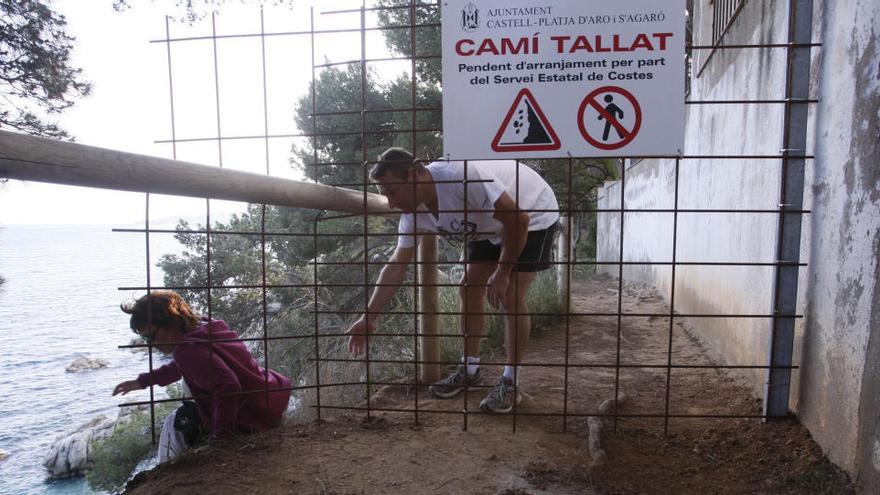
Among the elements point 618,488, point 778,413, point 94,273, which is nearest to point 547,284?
point 778,413

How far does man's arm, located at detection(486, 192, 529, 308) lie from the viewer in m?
2.78

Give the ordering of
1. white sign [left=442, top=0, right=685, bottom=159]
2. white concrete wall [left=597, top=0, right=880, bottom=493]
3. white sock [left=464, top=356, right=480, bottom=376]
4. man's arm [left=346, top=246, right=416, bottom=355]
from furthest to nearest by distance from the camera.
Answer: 1. white sock [left=464, top=356, right=480, bottom=376]
2. man's arm [left=346, top=246, right=416, bottom=355]
3. white sign [left=442, top=0, right=685, bottom=159]
4. white concrete wall [left=597, top=0, right=880, bottom=493]

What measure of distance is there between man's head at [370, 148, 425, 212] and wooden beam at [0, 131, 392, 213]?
28cm

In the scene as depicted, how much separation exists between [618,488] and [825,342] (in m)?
1.09

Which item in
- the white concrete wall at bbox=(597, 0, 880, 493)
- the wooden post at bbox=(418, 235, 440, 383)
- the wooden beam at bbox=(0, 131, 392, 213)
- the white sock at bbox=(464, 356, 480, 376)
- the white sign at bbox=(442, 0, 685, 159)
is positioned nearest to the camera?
the wooden beam at bbox=(0, 131, 392, 213)

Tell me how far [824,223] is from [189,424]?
3.23 meters

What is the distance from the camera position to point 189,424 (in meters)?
2.78

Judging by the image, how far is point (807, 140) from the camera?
8.04 feet

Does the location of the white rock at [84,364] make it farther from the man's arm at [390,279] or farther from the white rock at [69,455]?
the man's arm at [390,279]

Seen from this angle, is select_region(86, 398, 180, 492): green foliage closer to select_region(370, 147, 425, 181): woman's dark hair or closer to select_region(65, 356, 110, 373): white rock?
select_region(370, 147, 425, 181): woman's dark hair

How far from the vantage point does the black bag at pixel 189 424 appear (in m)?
2.75

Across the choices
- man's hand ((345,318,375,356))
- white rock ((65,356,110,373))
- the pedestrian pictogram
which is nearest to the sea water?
white rock ((65,356,110,373))

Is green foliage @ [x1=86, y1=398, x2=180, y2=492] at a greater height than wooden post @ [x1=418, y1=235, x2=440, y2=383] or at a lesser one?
lesser

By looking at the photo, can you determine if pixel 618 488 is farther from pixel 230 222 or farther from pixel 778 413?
pixel 230 222
